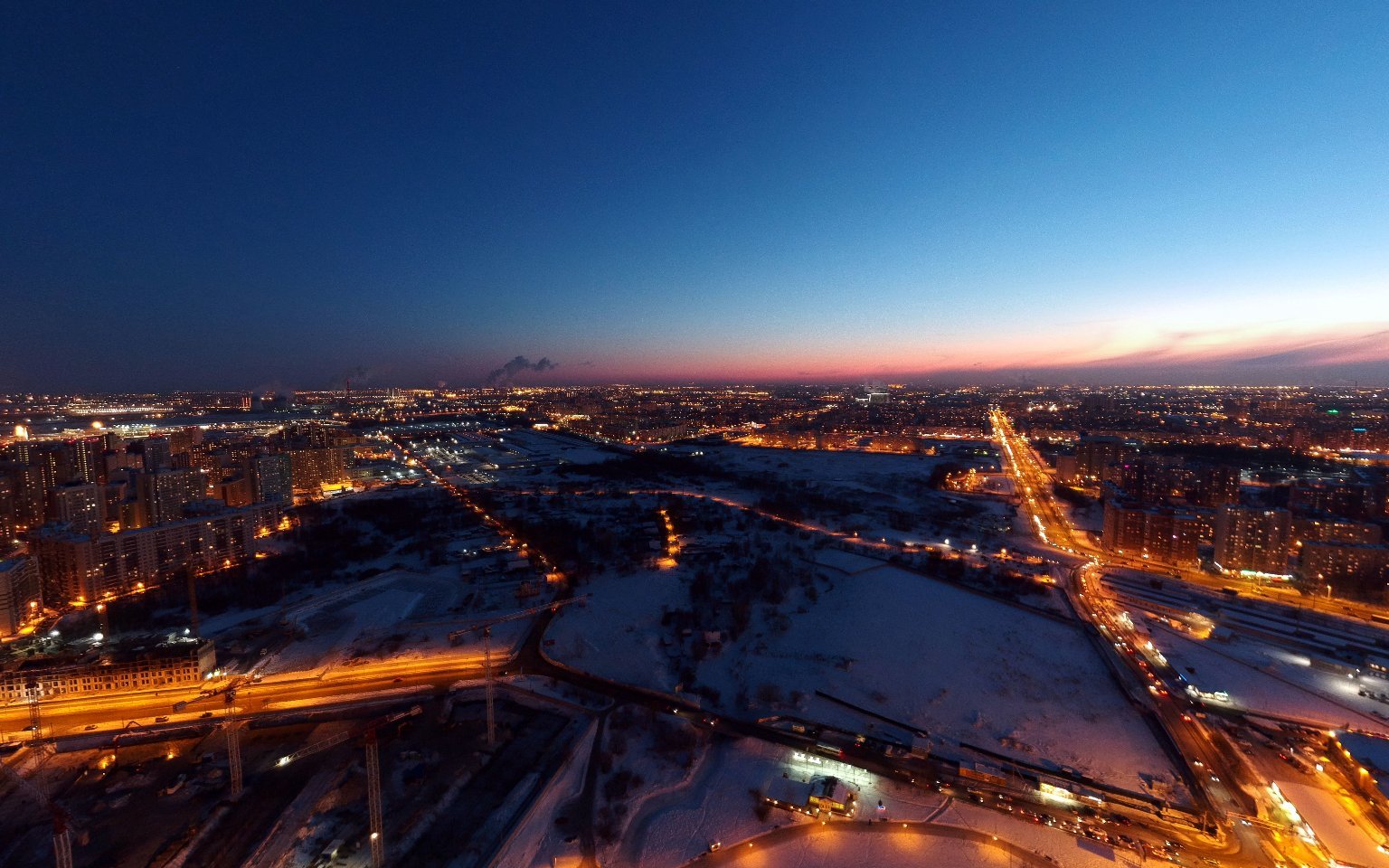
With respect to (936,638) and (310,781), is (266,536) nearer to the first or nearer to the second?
(310,781)

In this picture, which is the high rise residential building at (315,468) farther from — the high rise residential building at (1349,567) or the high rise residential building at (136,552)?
the high rise residential building at (1349,567)

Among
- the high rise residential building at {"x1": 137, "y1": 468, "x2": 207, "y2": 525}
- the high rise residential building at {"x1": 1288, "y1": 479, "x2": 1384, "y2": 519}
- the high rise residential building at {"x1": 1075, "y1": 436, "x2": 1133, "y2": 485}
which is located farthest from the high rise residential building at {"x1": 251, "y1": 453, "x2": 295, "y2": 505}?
the high rise residential building at {"x1": 1288, "y1": 479, "x2": 1384, "y2": 519}

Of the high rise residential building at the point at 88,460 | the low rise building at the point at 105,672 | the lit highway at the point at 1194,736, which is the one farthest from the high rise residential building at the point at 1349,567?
the high rise residential building at the point at 88,460

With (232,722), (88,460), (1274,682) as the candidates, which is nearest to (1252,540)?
(1274,682)

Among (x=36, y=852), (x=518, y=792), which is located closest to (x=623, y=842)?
(x=518, y=792)

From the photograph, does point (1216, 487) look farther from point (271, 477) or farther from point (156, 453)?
point (156, 453)

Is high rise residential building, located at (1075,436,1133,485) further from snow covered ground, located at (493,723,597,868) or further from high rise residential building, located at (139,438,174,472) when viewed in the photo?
high rise residential building, located at (139,438,174,472)
